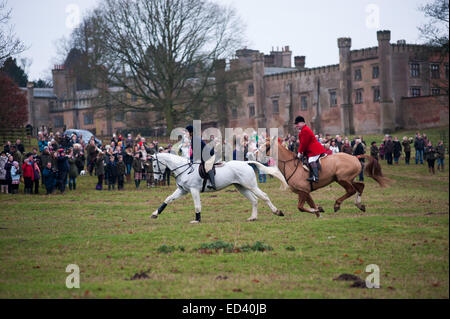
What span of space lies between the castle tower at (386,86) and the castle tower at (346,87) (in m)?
4.89

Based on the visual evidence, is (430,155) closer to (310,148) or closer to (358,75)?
(310,148)

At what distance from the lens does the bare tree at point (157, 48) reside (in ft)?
181

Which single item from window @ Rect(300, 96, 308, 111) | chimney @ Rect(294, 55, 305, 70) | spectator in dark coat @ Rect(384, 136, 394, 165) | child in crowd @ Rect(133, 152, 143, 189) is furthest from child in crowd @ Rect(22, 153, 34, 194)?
chimney @ Rect(294, 55, 305, 70)

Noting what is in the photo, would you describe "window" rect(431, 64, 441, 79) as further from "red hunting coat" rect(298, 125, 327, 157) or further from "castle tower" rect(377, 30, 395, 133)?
"red hunting coat" rect(298, 125, 327, 157)

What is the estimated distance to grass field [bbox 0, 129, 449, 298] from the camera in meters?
10.5

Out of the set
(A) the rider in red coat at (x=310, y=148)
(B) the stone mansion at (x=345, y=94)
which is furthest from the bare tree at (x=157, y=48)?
(A) the rider in red coat at (x=310, y=148)

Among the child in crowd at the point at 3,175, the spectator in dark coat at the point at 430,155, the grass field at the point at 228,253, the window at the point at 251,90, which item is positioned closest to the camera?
the grass field at the point at 228,253

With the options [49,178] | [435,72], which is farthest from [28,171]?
[435,72]

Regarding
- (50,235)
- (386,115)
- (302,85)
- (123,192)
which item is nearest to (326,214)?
(50,235)

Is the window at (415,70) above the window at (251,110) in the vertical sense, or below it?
above

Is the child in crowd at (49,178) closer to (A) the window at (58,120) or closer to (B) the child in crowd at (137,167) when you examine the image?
(B) the child in crowd at (137,167)

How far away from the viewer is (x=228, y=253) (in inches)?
543

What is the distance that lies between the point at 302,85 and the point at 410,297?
256 feet
